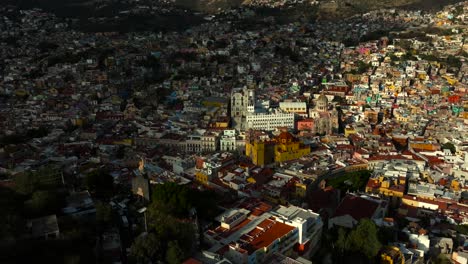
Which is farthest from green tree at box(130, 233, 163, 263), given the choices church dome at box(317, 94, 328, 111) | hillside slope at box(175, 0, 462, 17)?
hillside slope at box(175, 0, 462, 17)

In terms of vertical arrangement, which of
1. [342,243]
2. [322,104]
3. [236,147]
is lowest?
[342,243]

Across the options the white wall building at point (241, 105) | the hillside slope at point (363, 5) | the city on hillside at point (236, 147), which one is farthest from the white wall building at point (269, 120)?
the hillside slope at point (363, 5)

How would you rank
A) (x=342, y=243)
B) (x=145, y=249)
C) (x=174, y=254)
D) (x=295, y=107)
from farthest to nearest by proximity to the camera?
(x=295, y=107) → (x=342, y=243) → (x=145, y=249) → (x=174, y=254)

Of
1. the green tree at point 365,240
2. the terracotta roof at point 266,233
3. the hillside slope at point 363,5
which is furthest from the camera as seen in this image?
the hillside slope at point 363,5

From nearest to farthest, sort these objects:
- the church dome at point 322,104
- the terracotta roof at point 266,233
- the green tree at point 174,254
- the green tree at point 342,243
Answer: the green tree at point 174,254 → the terracotta roof at point 266,233 → the green tree at point 342,243 → the church dome at point 322,104

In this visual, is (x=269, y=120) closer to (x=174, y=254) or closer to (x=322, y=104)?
(x=322, y=104)

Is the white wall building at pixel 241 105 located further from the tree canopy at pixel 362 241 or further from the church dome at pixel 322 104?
the tree canopy at pixel 362 241

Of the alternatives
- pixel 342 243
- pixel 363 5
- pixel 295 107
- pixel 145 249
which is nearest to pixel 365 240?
pixel 342 243

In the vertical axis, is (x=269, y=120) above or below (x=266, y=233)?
above

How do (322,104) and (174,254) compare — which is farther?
(322,104)

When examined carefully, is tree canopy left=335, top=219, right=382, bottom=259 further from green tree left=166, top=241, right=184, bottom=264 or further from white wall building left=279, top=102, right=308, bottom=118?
white wall building left=279, top=102, right=308, bottom=118
